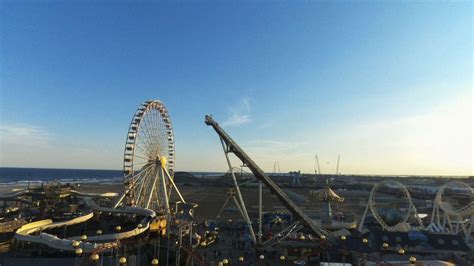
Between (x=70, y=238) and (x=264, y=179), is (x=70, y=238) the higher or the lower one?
the lower one

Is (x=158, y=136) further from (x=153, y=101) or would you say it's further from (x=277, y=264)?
(x=277, y=264)

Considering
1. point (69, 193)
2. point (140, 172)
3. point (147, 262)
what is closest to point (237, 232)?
point (140, 172)

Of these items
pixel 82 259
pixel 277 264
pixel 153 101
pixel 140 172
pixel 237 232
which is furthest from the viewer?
pixel 237 232

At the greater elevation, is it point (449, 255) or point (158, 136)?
point (158, 136)

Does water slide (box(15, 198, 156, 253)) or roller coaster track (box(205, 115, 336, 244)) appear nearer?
water slide (box(15, 198, 156, 253))

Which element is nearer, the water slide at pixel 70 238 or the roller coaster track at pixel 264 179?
the water slide at pixel 70 238

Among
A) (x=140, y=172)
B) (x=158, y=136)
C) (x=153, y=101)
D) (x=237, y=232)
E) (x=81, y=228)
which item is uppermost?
(x=153, y=101)

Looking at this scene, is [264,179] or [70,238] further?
[264,179]

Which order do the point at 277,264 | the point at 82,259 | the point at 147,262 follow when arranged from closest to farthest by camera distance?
the point at 82,259 < the point at 147,262 < the point at 277,264
